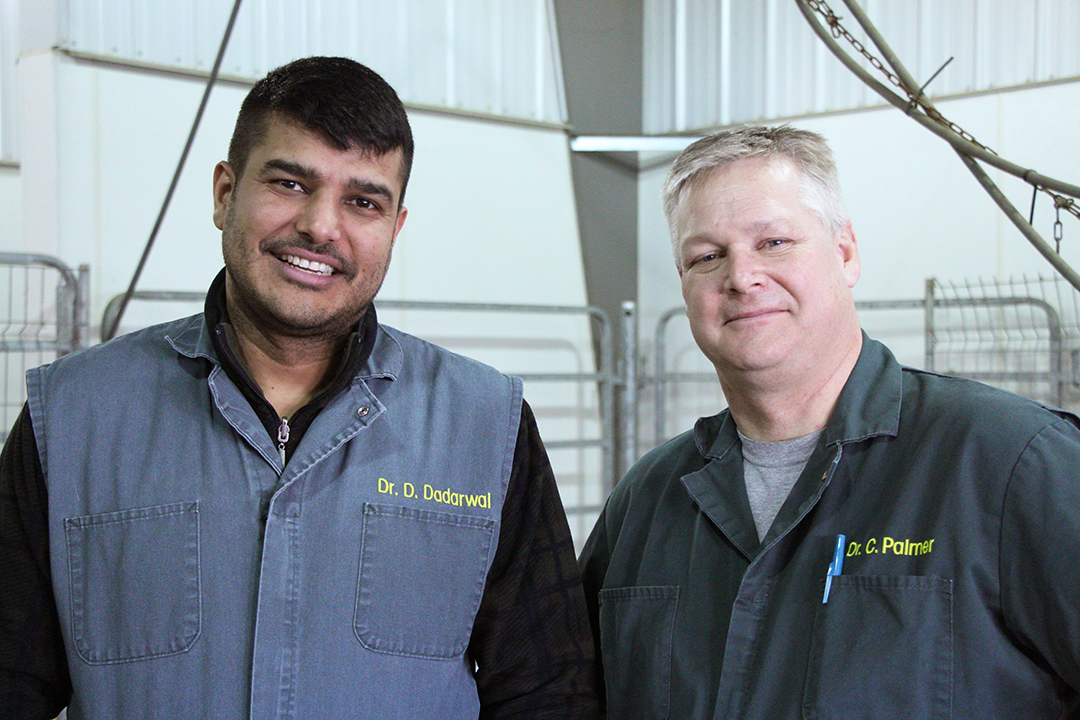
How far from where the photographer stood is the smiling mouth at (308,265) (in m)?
1.35

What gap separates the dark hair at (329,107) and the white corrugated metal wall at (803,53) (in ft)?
13.4

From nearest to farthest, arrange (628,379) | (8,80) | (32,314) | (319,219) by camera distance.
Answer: (319,219) → (32,314) → (8,80) → (628,379)

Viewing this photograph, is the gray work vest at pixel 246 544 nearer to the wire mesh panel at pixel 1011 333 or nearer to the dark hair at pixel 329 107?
the dark hair at pixel 329 107

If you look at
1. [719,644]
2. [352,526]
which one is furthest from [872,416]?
[352,526]

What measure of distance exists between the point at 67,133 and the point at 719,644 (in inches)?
152

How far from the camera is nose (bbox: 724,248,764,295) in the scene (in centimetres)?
138

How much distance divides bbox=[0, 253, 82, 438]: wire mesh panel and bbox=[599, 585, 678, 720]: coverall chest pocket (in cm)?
295

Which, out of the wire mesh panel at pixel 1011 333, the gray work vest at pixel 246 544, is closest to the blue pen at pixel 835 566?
the gray work vest at pixel 246 544

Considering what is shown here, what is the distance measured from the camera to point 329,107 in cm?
134

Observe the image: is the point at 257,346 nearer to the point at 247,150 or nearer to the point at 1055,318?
the point at 247,150

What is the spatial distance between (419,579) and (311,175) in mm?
632

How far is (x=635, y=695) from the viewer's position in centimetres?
146

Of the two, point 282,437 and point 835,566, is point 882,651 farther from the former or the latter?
point 282,437

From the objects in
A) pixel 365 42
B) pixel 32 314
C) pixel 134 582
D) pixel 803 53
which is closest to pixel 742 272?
pixel 134 582
